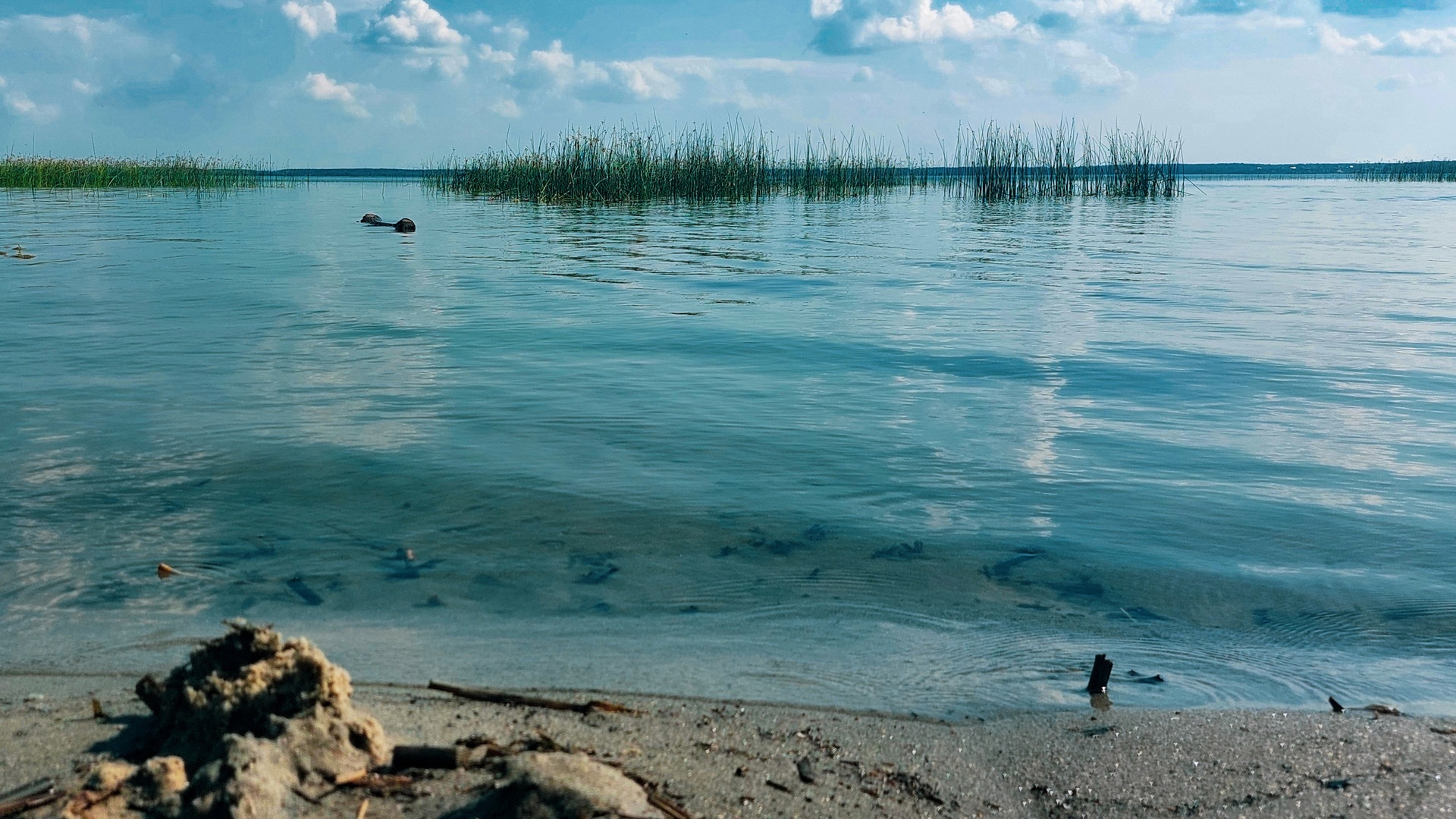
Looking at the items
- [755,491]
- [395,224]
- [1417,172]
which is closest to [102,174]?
[395,224]

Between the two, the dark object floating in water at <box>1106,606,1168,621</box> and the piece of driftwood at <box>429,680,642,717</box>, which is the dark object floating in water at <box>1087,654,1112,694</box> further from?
the piece of driftwood at <box>429,680,642,717</box>

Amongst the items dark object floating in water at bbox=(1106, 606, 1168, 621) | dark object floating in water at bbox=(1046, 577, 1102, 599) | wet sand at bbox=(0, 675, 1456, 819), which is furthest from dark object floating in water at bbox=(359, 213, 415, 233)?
→ dark object floating in water at bbox=(1106, 606, 1168, 621)

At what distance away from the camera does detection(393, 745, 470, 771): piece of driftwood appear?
2.24 m

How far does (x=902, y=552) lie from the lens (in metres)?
4.25

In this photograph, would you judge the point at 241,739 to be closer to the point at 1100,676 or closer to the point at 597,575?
the point at 597,575

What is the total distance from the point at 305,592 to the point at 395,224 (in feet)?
78.5

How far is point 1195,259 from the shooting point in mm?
17109

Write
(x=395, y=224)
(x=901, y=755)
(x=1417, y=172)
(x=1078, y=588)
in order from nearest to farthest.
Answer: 1. (x=901, y=755)
2. (x=1078, y=588)
3. (x=395, y=224)
4. (x=1417, y=172)

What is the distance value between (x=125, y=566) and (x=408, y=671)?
5.18 feet

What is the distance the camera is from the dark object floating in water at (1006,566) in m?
4.05

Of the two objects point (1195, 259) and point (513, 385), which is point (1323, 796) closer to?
point (513, 385)

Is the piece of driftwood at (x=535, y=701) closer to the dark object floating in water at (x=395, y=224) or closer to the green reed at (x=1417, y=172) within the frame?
the dark object floating in water at (x=395, y=224)

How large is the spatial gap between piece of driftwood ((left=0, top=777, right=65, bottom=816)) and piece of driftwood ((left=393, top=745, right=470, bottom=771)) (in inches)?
25.0

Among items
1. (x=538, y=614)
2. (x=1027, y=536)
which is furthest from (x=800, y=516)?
(x=538, y=614)
